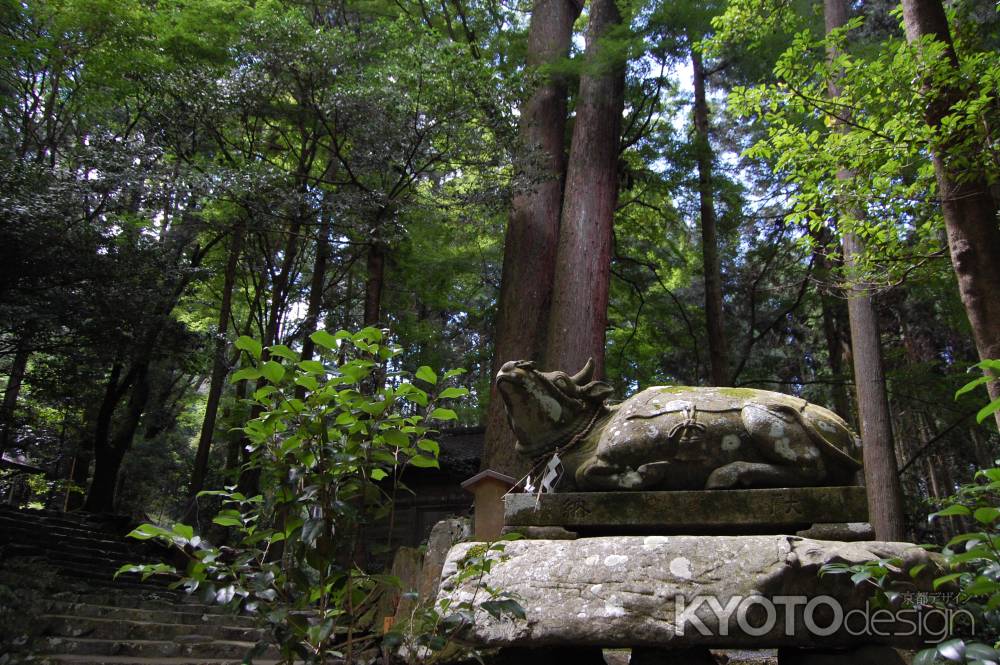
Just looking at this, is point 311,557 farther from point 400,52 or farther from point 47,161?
point 47,161

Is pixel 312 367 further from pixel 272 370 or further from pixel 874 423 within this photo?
pixel 874 423

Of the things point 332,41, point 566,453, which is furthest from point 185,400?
point 566,453

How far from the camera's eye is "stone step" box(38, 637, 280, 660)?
589 cm

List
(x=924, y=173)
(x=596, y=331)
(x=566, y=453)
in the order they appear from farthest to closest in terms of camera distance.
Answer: (x=596, y=331) → (x=924, y=173) → (x=566, y=453)

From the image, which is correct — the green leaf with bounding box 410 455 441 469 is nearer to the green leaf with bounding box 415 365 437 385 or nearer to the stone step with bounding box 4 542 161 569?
the green leaf with bounding box 415 365 437 385

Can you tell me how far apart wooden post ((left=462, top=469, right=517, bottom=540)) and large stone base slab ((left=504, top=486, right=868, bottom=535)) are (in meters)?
1.03

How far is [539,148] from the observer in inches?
344

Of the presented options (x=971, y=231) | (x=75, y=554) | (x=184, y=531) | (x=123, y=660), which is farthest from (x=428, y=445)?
(x=75, y=554)

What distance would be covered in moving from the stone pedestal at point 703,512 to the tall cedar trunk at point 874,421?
4.11 metres

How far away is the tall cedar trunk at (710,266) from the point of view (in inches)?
410

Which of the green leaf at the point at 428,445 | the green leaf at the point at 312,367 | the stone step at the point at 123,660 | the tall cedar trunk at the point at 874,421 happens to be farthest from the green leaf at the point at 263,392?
the tall cedar trunk at the point at 874,421

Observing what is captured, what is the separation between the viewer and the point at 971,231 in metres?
4.24

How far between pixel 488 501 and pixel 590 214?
4704 millimetres

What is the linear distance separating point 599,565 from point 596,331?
4.79 m
